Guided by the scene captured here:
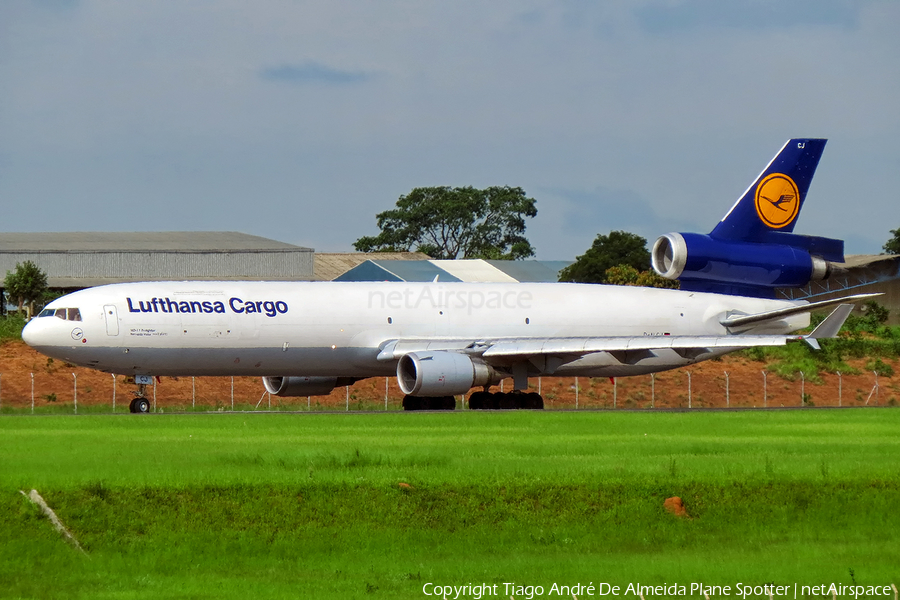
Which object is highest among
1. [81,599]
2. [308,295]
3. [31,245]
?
[31,245]

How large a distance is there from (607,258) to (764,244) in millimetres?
67159

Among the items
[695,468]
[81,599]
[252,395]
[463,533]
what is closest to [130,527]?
[81,599]

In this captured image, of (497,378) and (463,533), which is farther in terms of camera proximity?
(497,378)

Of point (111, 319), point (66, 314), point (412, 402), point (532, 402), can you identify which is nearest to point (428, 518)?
point (111, 319)

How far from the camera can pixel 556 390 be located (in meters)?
66.6

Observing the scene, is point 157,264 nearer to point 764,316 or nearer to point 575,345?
point 764,316

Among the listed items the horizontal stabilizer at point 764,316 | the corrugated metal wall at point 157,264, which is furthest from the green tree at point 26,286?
the horizontal stabilizer at point 764,316

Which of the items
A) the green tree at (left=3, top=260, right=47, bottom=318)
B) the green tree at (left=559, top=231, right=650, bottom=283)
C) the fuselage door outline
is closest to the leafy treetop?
the green tree at (left=3, top=260, right=47, bottom=318)

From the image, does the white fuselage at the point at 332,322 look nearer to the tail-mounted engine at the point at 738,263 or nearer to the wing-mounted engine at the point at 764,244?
the tail-mounted engine at the point at 738,263

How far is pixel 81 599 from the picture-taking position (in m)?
16.2

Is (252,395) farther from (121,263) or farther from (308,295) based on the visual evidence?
(121,263)

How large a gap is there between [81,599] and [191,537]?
3.23 meters

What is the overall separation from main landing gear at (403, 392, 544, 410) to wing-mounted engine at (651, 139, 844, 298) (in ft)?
25.6

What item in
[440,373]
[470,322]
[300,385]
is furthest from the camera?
[300,385]
